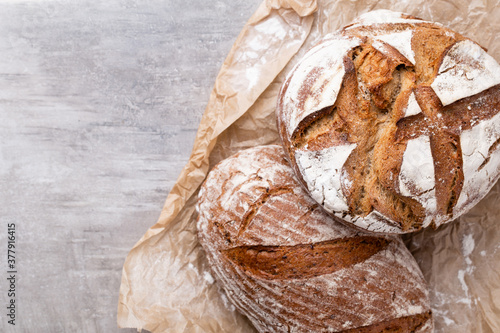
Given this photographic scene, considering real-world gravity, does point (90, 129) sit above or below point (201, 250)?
above

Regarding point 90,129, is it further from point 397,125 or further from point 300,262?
point 397,125

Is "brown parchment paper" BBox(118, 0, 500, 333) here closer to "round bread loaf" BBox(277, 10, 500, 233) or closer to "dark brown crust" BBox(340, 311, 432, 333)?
"dark brown crust" BBox(340, 311, 432, 333)

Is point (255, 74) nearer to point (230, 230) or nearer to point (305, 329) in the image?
point (230, 230)

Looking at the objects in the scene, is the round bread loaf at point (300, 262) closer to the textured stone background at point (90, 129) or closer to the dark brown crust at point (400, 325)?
the dark brown crust at point (400, 325)

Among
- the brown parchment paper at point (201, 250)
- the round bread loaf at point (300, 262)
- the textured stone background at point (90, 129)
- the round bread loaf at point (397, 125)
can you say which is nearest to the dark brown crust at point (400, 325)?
the round bread loaf at point (300, 262)

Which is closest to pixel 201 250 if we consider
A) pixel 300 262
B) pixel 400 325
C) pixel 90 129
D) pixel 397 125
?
pixel 300 262

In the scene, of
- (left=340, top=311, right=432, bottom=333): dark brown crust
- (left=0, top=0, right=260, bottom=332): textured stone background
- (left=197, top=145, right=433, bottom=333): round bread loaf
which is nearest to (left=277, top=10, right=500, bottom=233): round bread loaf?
(left=197, top=145, right=433, bottom=333): round bread loaf

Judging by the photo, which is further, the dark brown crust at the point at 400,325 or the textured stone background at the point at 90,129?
the textured stone background at the point at 90,129
